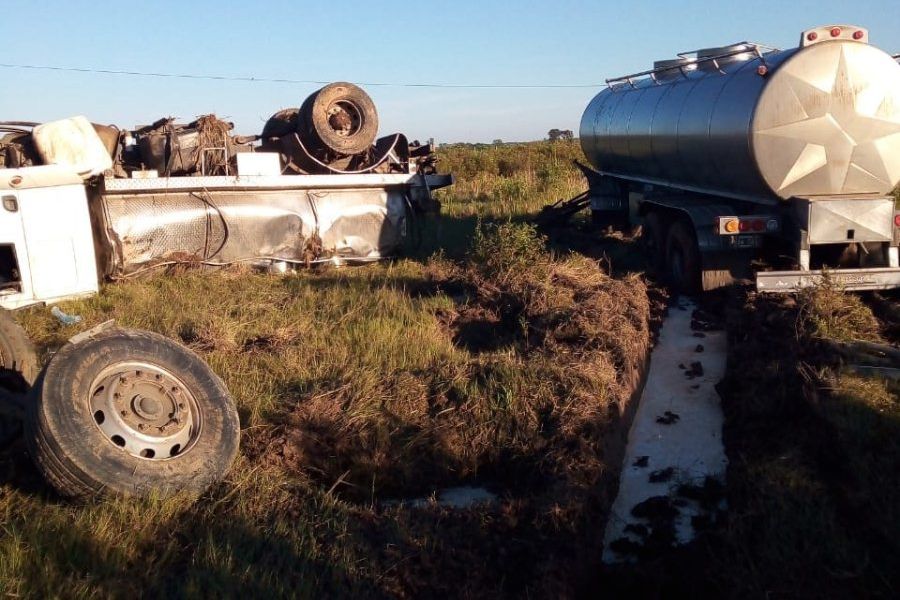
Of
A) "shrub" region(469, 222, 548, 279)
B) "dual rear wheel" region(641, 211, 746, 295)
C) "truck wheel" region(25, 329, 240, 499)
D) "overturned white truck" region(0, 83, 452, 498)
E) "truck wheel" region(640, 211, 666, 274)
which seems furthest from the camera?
"truck wheel" region(640, 211, 666, 274)

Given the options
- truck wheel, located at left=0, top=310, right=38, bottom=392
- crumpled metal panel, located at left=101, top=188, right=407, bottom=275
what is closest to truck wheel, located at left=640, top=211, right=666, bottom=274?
crumpled metal panel, located at left=101, top=188, right=407, bottom=275

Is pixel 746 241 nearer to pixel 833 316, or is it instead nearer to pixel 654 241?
pixel 833 316

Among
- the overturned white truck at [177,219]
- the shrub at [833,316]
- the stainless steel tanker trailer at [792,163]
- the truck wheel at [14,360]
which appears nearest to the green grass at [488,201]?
the overturned white truck at [177,219]

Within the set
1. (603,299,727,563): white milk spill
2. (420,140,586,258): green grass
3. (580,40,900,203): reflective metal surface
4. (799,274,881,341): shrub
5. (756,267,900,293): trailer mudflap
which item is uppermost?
(580,40,900,203): reflective metal surface

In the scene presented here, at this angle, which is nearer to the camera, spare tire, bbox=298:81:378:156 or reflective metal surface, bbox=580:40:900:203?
reflective metal surface, bbox=580:40:900:203

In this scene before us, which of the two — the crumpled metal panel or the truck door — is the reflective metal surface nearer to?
the crumpled metal panel

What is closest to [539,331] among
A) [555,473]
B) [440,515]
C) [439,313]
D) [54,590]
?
[439,313]

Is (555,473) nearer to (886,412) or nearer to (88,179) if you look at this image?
(886,412)

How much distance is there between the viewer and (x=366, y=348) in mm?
7531

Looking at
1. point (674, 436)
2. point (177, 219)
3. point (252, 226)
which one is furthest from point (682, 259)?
point (177, 219)

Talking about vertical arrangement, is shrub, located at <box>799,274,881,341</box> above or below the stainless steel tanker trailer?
below

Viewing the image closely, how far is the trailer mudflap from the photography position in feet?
27.7

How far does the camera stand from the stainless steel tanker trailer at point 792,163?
27.8 ft

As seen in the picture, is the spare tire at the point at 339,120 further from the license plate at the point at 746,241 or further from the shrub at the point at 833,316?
the shrub at the point at 833,316
